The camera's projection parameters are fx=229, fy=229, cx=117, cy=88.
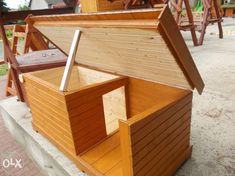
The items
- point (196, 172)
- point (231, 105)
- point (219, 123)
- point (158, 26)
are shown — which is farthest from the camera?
point (231, 105)

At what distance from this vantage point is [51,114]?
160cm

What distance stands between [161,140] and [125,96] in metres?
0.69

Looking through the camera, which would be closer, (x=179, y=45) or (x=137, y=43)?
(x=179, y=45)

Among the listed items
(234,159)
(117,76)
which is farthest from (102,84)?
(234,159)

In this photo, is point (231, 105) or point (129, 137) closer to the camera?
point (129, 137)

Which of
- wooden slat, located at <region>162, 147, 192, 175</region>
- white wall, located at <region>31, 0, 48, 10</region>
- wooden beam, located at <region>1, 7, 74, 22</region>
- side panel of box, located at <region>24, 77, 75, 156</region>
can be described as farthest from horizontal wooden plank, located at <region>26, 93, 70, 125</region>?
white wall, located at <region>31, 0, 48, 10</region>

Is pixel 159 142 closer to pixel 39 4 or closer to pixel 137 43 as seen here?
pixel 137 43

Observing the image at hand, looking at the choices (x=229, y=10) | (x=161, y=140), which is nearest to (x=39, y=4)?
(x=229, y=10)

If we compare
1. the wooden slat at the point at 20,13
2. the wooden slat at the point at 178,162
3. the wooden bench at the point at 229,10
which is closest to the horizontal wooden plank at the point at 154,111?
the wooden slat at the point at 178,162

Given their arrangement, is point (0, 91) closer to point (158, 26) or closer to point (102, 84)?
point (102, 84)

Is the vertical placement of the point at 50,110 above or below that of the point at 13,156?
above

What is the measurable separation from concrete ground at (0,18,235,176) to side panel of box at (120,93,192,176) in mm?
129

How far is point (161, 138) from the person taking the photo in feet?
3.89

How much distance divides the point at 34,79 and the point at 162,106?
101 centimetres
